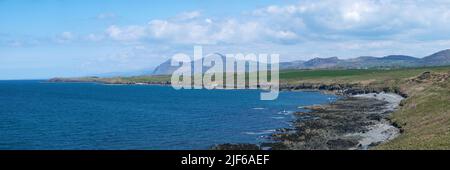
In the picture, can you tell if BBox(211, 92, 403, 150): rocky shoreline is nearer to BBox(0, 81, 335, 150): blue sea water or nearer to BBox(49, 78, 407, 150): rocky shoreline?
BBox(49, 78, 407, 150): rocky shoreline

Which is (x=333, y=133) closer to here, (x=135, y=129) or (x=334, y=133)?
(x=334, y=133)

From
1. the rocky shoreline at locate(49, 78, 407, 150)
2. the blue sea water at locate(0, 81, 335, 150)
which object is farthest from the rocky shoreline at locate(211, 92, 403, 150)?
the blue sea water at locate(0, 81, 335, 150)

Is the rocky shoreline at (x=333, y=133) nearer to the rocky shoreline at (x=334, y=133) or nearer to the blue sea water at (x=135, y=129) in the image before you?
the rocky shoreline at (x=334, y=133)

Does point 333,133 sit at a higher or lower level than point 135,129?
higher

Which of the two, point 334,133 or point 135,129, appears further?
point 135,129

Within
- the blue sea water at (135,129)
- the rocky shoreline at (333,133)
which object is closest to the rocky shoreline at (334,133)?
the rocky shoreline at (333,133)

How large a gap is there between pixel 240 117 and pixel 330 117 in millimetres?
20252

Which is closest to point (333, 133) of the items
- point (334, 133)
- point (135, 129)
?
point (334, 133)

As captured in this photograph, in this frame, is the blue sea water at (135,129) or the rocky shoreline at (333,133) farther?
the blue sea water at (135,129)

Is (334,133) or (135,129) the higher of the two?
(334,133)

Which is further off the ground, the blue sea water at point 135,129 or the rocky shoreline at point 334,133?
the rocky shoreline at point 334,133

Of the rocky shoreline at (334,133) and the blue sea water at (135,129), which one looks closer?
the rocky shoreline at (334,133)
